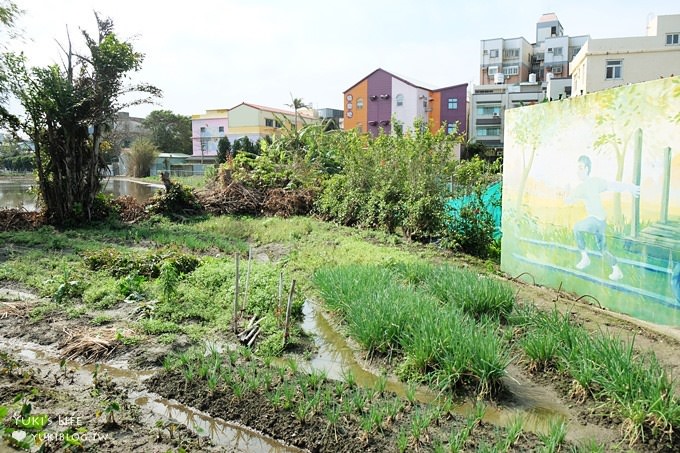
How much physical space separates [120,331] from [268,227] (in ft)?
27.9

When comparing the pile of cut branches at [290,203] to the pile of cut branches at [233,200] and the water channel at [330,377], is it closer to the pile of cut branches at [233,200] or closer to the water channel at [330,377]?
the pile of cut branches at [233,200]

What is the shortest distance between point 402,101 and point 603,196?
46228 millimetres

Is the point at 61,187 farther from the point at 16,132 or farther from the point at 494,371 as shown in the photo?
the point at 494,371

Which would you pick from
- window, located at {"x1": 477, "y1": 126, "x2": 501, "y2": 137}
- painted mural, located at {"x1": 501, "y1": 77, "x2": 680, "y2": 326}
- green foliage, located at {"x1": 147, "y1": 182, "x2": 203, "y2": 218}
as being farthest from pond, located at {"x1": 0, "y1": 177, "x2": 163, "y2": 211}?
window, located at {"x1": 477, "y1": 126, "x2": 501, "y2": 137}

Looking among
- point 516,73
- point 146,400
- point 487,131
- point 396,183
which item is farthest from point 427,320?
point 516,73

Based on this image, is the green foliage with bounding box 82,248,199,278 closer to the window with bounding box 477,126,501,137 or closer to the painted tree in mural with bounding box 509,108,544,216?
the painted tree in mural with bounding box 509,108,544,216

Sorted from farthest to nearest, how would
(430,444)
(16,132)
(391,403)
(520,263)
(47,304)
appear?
(16,132) < (520,263) < (47,304) < (391,403) < (430,444)

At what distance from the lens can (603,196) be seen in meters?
6.53

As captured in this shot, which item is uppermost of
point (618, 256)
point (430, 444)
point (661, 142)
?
point (661, 142)

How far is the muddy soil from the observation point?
3645mm

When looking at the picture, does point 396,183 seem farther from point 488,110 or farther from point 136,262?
point 488,110

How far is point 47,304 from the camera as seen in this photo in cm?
691

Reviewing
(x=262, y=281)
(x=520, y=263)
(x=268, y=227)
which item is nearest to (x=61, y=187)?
(x=268, y=227)

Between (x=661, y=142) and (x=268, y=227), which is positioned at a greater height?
(x=661, y=142)
